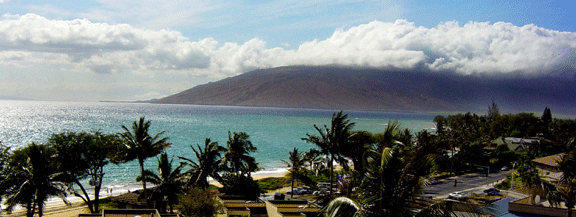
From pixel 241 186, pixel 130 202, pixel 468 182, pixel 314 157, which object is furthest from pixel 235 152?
pixel 468 182

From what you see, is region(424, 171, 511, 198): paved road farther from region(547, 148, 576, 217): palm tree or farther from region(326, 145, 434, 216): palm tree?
region(326, 145, 434, 216): palm tree

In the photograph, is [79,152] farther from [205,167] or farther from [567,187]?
[567,187]

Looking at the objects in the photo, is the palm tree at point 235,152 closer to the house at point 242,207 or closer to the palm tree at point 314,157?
the house at point 242,207

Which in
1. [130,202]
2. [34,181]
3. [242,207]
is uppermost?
[34,181]

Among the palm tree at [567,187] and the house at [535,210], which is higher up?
the palm tree at [567,187]

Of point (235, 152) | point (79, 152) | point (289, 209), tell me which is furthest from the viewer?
point (235, 152)

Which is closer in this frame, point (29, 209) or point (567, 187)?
point (567, 187)

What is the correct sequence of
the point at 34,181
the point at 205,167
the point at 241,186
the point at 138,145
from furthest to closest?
the point at 241,186 < the point at 205,167 < the point at 138,145 < the point at 34,181

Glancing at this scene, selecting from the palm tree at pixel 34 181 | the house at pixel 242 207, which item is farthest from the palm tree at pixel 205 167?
the palm tree at pixel 34 181

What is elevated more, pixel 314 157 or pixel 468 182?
pixel 314 157

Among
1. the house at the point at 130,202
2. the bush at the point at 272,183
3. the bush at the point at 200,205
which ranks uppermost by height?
the bush at the point at 200,205

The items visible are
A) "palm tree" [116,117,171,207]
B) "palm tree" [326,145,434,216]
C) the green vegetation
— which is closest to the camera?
"palm tree" [326,145,434,216]

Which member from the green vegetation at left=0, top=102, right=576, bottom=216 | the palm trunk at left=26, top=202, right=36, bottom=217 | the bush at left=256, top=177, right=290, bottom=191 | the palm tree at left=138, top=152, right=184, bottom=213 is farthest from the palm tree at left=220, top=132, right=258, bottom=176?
the palm trunk at left=26, top=202, right=36, bottom=217

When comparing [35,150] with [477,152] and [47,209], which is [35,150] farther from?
[477,152]
